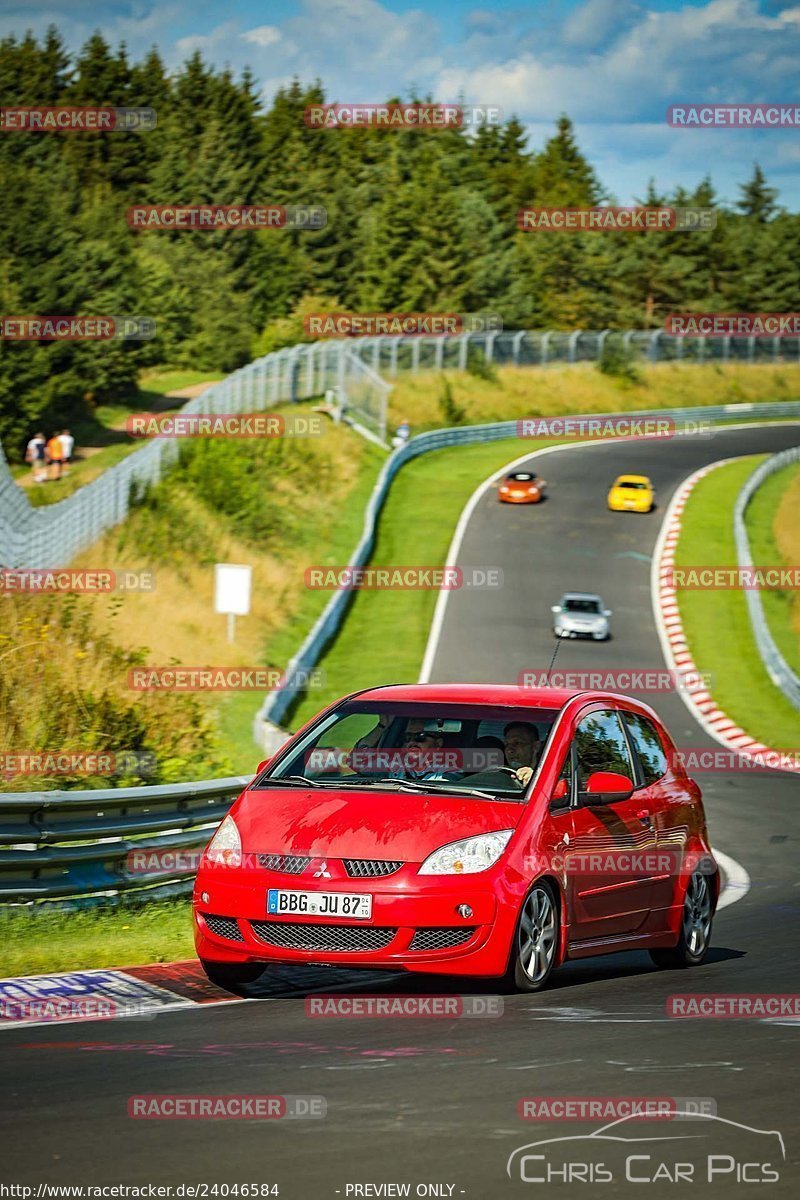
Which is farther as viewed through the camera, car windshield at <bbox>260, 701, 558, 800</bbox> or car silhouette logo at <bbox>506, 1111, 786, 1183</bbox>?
car windshield at <bbox>260, 701, 558, 800</bbox>

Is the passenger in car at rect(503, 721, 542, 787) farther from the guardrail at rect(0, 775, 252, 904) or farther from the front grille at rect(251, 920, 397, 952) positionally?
the guardrail at rect(0, 775, 252, 904)

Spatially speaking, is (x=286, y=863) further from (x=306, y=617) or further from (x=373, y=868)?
(x=306, y=617)

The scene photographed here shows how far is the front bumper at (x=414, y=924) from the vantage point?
316 inches

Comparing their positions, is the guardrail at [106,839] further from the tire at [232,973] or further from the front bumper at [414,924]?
the front bumper at [414,924]

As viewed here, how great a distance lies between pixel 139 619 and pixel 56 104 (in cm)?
8204

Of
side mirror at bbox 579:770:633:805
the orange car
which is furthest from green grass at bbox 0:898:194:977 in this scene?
the orange car

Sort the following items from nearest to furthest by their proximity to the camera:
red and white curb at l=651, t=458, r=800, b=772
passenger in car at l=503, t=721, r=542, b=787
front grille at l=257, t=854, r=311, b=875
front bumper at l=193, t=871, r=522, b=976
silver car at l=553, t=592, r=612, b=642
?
front bumper at l=193, t=871, r=522, b=976, front grille at l=257, t=854, r=311, b=875, passenger in car at l=503, t=721, r=542, b=787, red and white curb at l=651, t=458, r=800, b=772, silver car at l=553, t=592, r=612, b=642

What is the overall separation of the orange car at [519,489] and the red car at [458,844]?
43.8 metres

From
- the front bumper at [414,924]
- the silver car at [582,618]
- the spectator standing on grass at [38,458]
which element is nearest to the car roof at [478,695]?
the front bumper at [414,924]

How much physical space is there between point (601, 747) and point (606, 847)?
60 centimetres

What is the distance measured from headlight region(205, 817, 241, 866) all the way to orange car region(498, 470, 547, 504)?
150 ft

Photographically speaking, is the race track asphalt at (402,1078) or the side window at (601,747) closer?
the race track asphalt at (402,1078)

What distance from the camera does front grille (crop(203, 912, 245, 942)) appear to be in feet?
27.3

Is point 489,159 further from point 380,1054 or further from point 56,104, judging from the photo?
point 380,1054
